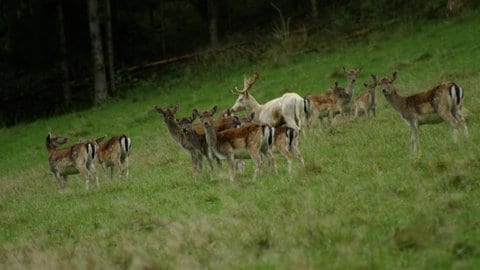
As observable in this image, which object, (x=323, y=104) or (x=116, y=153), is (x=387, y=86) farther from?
(x=116, y=153)

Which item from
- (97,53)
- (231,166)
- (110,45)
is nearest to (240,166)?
(231,166)

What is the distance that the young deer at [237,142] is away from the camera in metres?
11.0

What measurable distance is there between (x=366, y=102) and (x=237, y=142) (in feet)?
20.3

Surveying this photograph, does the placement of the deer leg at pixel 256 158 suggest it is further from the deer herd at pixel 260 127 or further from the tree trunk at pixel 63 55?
the tree trunk at pixel 63 55

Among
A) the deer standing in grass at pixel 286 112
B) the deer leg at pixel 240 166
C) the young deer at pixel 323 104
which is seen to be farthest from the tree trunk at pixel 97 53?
the deer leg at pixel 240 166

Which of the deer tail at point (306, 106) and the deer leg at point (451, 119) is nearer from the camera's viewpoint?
the deer leg at point (451, 119)

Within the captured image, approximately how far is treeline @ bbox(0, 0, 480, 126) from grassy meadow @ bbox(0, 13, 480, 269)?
10.0 meters

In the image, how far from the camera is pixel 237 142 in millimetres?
11195

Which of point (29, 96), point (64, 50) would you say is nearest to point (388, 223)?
point (64, 50)

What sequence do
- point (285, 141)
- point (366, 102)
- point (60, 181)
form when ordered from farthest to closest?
point (366, 102)
point (60, 181)
point (285, 141)

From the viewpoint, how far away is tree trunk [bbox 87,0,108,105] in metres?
26.3

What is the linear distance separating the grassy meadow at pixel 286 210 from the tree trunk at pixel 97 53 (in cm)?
987

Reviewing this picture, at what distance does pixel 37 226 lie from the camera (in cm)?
1023

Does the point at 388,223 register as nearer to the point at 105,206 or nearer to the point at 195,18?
the point at 105,206
